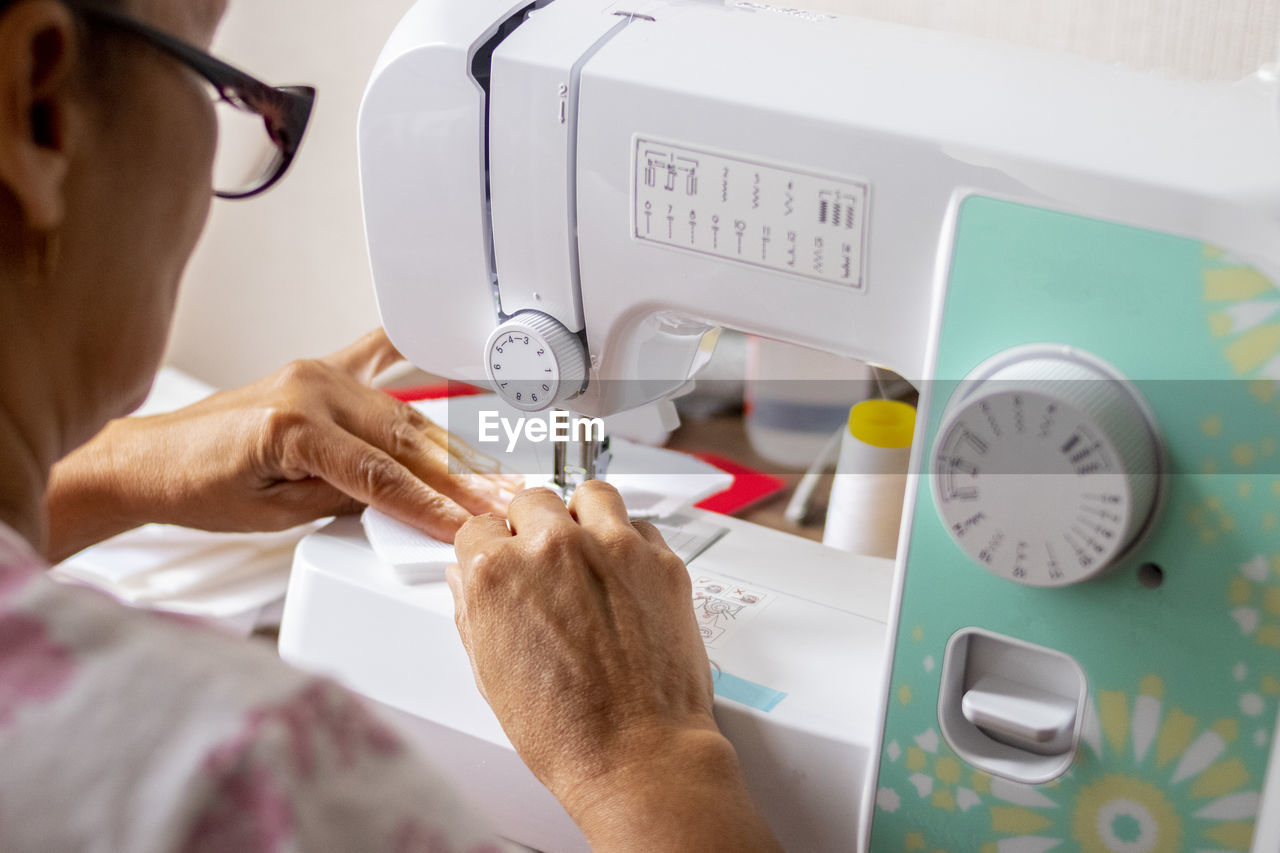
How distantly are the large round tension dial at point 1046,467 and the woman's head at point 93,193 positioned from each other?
42cm

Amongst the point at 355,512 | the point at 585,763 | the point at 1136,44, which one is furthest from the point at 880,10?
the point at 585,763

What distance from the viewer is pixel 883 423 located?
3.45 feet

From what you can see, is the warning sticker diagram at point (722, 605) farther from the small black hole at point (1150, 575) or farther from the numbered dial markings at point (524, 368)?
the small black hole at point (1150, 575)

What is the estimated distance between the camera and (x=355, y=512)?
40.6 inches

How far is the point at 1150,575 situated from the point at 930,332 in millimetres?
178

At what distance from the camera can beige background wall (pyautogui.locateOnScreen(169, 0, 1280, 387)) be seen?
Result: 1.10 metres

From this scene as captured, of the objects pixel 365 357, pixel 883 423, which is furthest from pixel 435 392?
pixel 883 423

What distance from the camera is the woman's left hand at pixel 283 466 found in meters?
1.00

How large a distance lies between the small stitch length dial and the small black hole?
0.39 metres

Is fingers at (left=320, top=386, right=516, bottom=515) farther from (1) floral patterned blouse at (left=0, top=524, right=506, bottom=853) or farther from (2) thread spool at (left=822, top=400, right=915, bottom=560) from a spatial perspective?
(1) floral patterned blouse at (left=0, top=524, right=506, bottom=853)

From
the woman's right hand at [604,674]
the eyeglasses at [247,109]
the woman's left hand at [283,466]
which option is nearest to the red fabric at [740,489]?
the woman's left hand at [283,466]

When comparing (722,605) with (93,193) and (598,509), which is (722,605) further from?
(93,193)

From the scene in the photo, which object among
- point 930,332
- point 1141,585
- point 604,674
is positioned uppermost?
point 930,332

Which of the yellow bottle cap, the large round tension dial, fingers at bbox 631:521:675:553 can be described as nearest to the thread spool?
the yellow bottle cap
